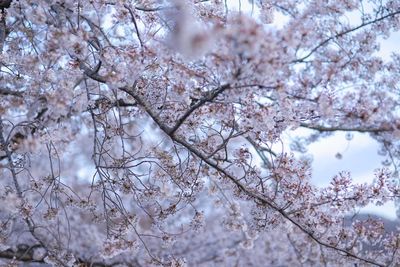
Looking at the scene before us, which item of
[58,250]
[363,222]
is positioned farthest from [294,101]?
[58,250]

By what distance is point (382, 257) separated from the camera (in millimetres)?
4715

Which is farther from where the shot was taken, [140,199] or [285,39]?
[140,199]

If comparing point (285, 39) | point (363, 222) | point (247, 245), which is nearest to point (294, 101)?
point (285, 39)

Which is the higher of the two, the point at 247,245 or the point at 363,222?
the point at 247,245

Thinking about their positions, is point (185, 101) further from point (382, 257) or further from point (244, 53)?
point (382, 257)

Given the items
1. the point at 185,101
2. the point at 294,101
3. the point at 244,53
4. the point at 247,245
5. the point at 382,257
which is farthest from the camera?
the point at 247,245

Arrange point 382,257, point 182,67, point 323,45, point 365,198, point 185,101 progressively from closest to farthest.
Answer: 1. point 182,67
2. point 185,101
3. point 365,198
4. point 382,257
5. point 323,45

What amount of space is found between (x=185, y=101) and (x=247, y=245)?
320cm

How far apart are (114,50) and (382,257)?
2891 mm

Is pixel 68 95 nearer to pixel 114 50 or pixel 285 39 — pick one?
pixel 114 50

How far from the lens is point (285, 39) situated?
2018mm

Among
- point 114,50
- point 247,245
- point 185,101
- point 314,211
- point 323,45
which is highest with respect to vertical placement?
point 323,45

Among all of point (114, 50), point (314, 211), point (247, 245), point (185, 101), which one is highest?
point (247, 245)

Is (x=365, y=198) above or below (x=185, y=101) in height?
below
